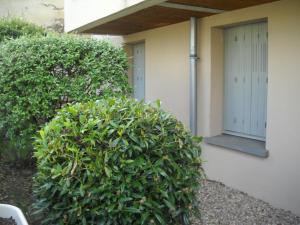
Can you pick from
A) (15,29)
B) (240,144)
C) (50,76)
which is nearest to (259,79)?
(240,144)

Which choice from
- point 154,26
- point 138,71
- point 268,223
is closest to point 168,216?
point 268,223

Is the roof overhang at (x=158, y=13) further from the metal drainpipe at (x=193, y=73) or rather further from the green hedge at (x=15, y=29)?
the green hedge at (x=15, y=29)

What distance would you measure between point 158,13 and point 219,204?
3.12m

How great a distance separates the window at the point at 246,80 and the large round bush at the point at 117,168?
2640mm

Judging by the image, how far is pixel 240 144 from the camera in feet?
20.1

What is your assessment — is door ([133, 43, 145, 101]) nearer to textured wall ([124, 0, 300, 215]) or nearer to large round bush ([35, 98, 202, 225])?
textured wall ([124, 0, 300, 215])

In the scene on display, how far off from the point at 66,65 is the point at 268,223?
332 cm

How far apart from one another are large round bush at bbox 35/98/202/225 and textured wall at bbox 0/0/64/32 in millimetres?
15189

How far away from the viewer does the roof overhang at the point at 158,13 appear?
5629 mm

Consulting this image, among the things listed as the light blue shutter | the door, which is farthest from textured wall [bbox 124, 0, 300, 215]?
the door

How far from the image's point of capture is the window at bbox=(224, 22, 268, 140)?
6055 millimetres

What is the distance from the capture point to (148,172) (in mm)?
3496

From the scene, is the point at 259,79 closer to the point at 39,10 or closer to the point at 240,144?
the point at 240,144

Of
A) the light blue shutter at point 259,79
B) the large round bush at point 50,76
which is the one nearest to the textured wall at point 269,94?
the light blue shutter at point 259,79
